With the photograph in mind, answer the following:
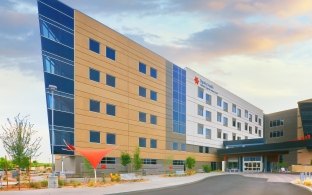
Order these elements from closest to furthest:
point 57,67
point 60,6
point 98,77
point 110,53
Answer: point 57,67
point 60,6
point 98,77
point 110,53

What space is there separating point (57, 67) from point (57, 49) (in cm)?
210

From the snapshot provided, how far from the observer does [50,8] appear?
47.7 m

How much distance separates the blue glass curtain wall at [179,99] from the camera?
244ft

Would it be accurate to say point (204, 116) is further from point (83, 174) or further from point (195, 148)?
point (83, 174)

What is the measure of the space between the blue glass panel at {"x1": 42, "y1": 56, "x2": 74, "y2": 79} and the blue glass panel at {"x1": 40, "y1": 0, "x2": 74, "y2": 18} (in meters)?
6.24

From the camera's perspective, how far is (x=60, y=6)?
4875 cm

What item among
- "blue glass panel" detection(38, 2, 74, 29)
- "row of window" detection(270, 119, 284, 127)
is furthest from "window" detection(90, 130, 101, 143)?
"row of window" detection(270, 119, 284, 127)

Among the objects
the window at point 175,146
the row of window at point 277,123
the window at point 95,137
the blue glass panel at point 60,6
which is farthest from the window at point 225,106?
the blue glass panel at point 60,6

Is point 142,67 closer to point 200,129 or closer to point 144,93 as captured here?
point 144,93

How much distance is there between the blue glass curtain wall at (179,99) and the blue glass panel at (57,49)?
2834cm

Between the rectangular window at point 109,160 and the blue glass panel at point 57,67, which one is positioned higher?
the blue glass panel at point 57,67

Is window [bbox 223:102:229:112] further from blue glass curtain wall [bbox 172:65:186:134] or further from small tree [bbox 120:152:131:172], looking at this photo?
small tree [bbox 120:152:131:172]

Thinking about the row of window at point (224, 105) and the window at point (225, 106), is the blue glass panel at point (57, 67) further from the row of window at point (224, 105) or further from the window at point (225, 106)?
the window at point (225, 106)

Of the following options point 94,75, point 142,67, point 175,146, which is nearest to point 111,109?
point 94,75
